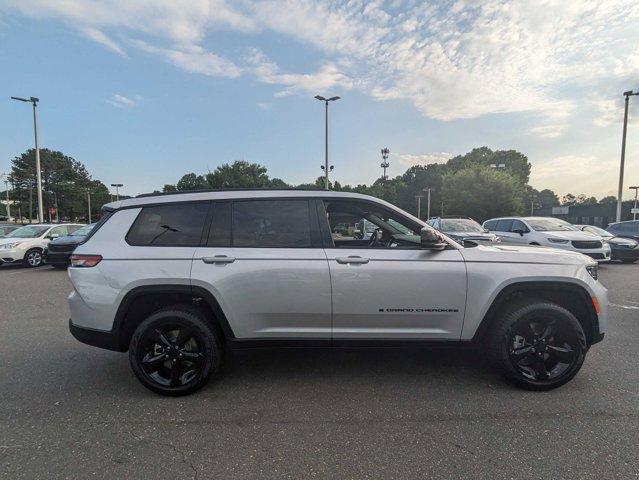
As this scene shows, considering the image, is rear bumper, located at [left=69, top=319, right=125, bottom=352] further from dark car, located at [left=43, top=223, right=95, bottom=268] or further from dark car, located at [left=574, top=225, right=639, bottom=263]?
dark car, located at [left=574, top=225, right=639, bottom=263]

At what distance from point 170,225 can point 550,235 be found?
36.4ft

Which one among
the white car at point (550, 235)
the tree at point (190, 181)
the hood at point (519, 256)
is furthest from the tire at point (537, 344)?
the tree at point (190, 181)

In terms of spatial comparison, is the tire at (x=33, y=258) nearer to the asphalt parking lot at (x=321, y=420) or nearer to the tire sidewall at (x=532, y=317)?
the asphalt parking lot at (x=321, y=420)

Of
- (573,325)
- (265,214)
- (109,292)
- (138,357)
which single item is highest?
(265,214)

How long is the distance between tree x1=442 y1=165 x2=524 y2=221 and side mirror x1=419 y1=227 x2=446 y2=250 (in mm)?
45977

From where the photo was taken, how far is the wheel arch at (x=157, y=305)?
3.28 meters

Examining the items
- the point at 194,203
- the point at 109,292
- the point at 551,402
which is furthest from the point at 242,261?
the point at 551,402

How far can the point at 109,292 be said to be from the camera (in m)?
3.30

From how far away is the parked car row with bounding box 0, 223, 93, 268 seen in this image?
1160cm

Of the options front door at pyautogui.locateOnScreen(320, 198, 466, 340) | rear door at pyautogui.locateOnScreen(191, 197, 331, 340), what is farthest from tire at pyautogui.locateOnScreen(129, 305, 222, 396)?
front door at pyautogui.locateOnScreen(320, 198, 466, 340)

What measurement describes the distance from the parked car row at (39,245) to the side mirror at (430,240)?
11529mm

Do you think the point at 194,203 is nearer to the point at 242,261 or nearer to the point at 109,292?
the point at 242,261

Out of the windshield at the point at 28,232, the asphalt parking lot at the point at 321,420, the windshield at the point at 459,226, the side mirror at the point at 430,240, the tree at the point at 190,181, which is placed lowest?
the asphalt parking lot at the point at 321,420

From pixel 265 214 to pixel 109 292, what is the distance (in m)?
1.49
